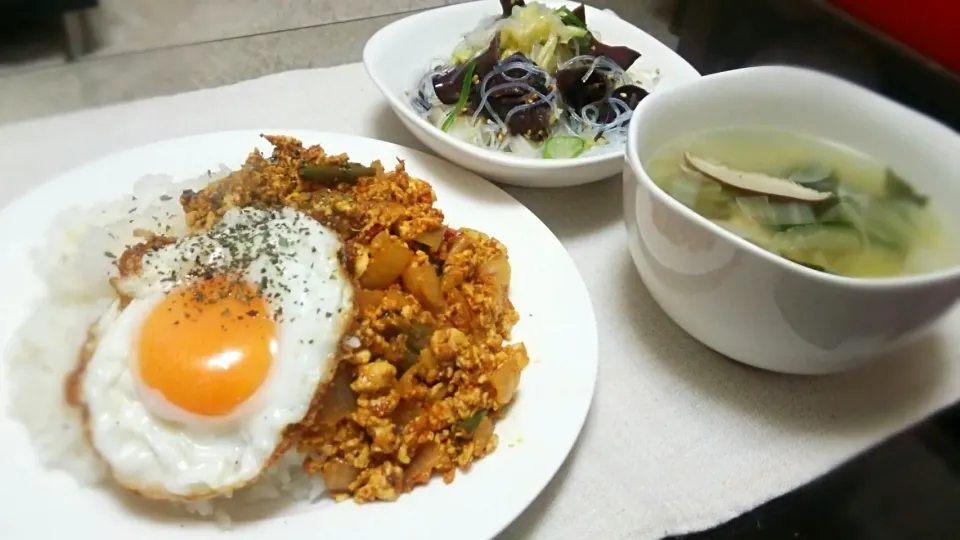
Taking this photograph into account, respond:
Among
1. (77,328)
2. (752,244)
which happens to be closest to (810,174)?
(752,244)

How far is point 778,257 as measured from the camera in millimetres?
1019

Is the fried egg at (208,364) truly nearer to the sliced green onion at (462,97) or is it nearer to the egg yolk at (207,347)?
the egg yolk at (207,347)

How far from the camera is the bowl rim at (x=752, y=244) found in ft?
3.27

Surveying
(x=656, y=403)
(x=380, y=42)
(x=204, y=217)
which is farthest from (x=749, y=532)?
(x=380, y=42)

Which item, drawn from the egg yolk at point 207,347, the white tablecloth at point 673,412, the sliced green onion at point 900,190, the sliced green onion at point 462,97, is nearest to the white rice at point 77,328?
the egg yolk at point 207,347

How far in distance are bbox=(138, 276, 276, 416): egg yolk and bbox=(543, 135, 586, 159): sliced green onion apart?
0.68 metres

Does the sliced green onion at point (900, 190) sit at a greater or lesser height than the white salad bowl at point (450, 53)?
greater

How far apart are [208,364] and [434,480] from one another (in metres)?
0.36

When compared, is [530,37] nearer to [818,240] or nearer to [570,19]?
[570,19]

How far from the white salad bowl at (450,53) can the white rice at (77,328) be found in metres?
0.43

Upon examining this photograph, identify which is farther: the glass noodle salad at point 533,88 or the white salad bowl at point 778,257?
the glass noodle salad at point 533,88

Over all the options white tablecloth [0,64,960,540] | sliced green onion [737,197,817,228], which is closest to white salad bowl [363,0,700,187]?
white tablecloth [0,64,960,540]

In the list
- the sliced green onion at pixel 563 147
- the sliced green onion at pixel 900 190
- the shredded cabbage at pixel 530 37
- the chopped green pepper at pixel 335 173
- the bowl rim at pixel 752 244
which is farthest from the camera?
the shredded cabbage at pixel 530 37

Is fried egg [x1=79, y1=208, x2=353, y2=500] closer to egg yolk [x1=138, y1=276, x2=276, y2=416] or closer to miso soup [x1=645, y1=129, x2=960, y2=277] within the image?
egg yolk [x1=138, y1=276, x2=276, y2=416]
